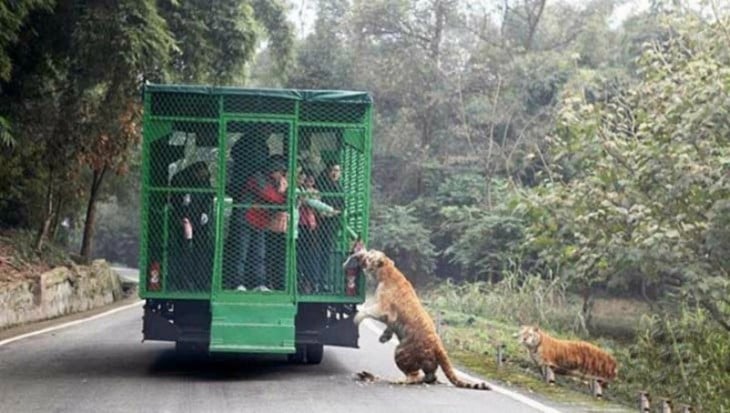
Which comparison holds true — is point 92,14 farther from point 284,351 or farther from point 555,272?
point 555,272

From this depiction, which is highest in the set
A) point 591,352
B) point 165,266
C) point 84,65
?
point 84,65

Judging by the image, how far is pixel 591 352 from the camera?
12789 mm

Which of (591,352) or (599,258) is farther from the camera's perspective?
(599,258)

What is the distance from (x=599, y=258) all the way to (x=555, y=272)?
8799 mm

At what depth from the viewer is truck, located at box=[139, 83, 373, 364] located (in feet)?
36.8

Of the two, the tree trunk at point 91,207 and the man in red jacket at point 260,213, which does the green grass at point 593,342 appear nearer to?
the man in red jacket at point 260,213

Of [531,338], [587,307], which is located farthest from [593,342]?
[531,338]

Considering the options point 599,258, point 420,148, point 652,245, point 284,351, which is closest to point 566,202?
point 599,258

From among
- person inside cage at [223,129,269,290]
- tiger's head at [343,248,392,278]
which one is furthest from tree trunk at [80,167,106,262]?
tiger's head at [343,248,392,278]

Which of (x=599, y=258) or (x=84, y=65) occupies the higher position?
(x=84, y=65)

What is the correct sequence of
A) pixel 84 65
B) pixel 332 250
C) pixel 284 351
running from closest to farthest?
1. pixel 284 351
2. pixel 332 250
3. pixel 84 65

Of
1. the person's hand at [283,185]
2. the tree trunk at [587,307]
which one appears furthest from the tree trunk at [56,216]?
the person's hand at [283,185]

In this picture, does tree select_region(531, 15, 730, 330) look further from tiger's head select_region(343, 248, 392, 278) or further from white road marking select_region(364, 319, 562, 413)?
tiger's head select_region(343, 248, 392, 278)

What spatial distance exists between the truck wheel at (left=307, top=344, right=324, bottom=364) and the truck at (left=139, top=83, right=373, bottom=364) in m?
0.68
